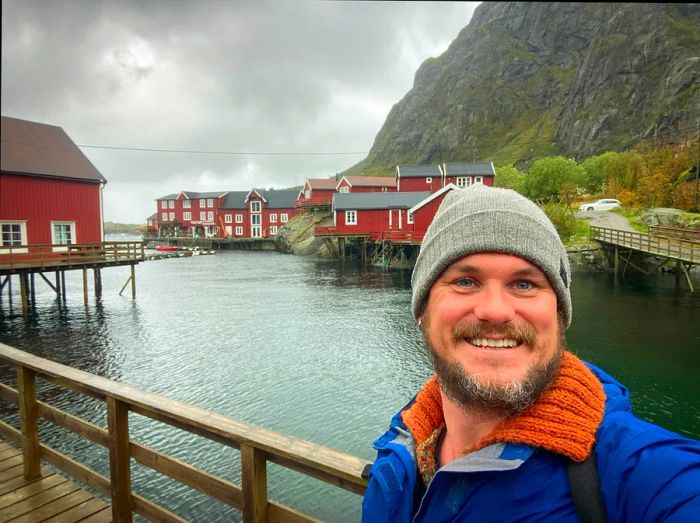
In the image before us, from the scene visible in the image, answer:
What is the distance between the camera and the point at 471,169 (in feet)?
188

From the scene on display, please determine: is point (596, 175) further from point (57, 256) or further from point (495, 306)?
point (495, 306)

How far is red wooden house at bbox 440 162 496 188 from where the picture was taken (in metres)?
55.5

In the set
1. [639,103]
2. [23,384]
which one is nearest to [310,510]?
[23,384]

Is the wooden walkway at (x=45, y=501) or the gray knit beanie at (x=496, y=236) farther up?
the gray knit beanie at (x=496, y=236)

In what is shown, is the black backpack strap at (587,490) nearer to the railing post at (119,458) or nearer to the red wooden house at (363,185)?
the railing post at (119,458)

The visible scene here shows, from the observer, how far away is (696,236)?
26.1 metres

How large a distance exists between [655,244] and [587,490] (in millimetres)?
32771

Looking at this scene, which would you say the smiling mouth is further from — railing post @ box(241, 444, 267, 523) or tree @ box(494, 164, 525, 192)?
tree @ box(494, 164, 525, 192)

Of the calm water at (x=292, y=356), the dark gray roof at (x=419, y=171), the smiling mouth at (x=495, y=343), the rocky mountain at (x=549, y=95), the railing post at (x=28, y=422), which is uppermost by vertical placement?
the rocky mountain at (x=549, y=95)

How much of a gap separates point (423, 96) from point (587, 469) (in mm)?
159414

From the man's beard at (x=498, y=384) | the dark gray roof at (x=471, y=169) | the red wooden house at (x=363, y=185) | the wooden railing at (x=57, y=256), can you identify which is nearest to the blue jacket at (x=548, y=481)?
the man's beard at (x=498, y=384)

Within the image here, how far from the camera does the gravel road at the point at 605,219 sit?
35631 mm

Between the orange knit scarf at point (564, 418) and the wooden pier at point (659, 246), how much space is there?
25.6 metres

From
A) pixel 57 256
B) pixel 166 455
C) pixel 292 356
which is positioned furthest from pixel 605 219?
pixel 166 455
